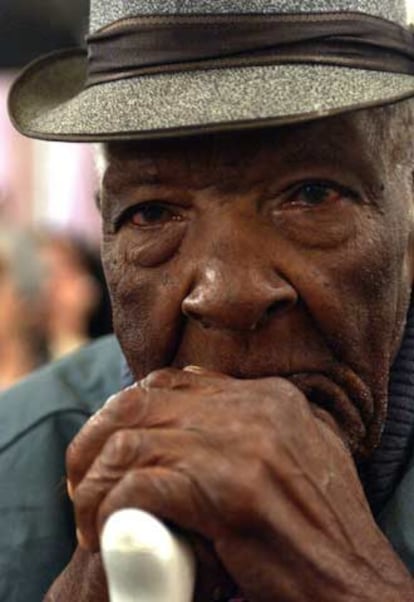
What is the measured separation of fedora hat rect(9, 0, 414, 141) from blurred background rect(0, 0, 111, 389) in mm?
1842

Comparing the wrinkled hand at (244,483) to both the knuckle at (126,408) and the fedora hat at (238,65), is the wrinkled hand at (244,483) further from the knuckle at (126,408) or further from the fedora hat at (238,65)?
the fedora hat at (238,65)

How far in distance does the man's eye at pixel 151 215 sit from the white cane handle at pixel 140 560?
45 centimetres

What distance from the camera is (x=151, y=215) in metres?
1.43

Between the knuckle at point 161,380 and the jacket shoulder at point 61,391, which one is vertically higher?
the knuckle at point 161,380

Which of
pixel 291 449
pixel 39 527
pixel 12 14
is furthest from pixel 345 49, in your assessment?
pixel 12 14

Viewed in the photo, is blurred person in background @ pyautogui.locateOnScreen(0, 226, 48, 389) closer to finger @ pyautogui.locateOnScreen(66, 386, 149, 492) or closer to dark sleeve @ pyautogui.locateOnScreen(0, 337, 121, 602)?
dark sleeve @ pyautogui.locateOnScreen(0, 337, 121, 602)

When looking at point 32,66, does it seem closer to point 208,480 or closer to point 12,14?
point 208,480

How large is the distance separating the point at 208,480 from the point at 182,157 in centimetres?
41

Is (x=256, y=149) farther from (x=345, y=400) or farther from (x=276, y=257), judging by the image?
(x=345, y=400)

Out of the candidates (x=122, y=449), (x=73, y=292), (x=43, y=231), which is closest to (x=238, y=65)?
(x=122, y=449)

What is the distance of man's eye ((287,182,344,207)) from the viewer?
1366 millimetres

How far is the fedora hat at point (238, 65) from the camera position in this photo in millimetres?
1322

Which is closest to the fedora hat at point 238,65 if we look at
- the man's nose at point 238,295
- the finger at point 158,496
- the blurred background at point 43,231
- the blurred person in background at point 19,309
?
the man's nose at point 238,295

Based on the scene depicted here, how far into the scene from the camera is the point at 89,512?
1.12m
